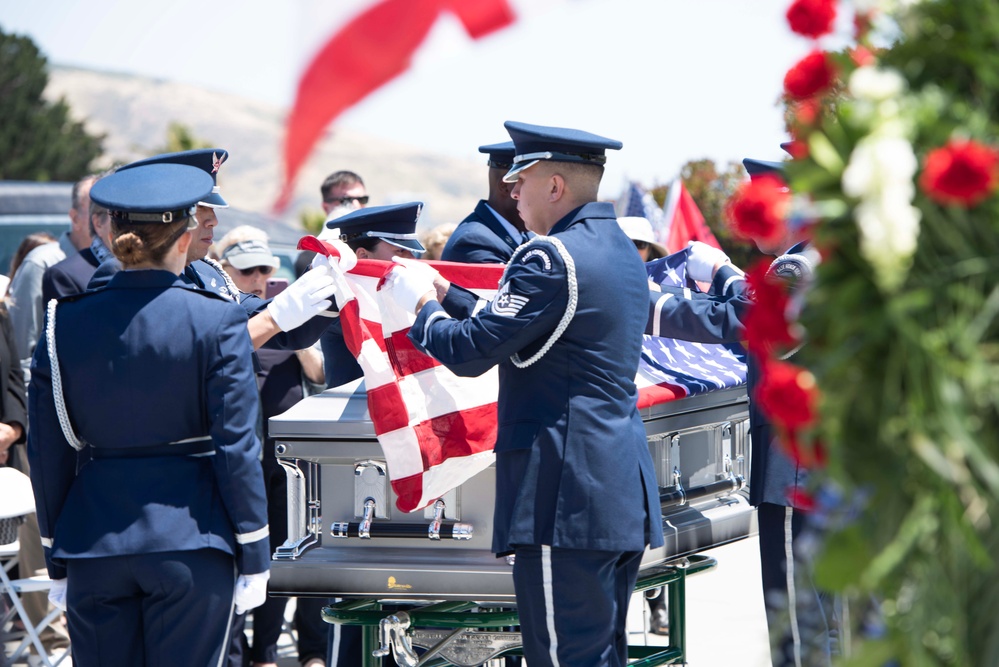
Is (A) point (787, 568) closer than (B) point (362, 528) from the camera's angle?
No

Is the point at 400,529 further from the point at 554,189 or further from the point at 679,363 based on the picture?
the point at 679,363

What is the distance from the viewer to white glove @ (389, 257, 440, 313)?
370cm

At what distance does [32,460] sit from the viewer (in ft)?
10.9

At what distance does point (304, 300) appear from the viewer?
3.98 metres

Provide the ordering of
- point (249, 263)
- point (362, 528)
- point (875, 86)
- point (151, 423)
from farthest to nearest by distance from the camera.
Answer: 1. point (249, 263)
2. point (362, 528)
3. point (151, 423)
4. point (875, 86)

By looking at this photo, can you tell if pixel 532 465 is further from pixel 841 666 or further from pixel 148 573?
pixel 841 666

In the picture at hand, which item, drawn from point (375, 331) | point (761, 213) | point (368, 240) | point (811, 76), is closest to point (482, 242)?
point (368, 240)

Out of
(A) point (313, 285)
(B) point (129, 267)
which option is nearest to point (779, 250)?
(A) point (313, 285)

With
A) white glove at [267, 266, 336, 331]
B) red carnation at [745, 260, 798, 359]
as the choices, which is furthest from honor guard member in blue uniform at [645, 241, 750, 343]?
red carnation at [745, 260, 798, 359]

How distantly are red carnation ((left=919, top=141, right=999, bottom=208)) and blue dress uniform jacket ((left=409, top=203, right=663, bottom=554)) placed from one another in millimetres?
2020

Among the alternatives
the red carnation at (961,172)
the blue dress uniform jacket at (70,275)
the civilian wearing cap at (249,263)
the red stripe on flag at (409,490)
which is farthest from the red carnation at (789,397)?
the civilian wearing cap at (249,263)

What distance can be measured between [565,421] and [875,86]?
204 cm

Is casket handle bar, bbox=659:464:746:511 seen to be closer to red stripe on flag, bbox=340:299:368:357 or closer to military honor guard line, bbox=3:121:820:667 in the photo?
military honor guard line, bbox=3:121:820:667

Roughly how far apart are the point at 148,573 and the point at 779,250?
2.76m
